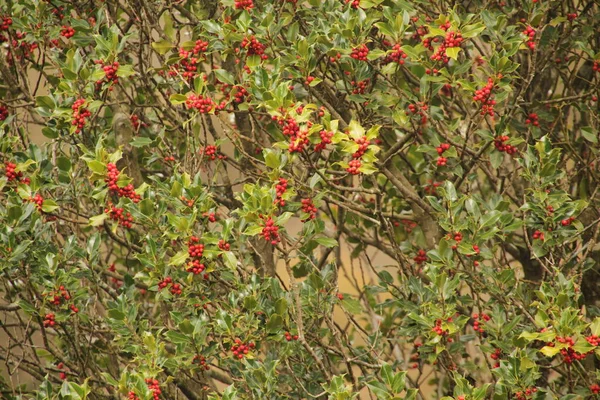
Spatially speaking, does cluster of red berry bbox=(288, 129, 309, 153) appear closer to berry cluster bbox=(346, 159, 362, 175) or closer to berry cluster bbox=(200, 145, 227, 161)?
berry cluster bbox=(346, 159, 362, 175)

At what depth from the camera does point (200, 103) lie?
3.17 m

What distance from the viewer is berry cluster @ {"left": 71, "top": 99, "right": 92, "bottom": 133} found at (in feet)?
10.5

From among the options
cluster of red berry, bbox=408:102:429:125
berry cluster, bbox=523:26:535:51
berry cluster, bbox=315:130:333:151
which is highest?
berry cluster, bbox=523:26:535:51

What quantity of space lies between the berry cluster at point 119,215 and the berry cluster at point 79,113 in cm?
37

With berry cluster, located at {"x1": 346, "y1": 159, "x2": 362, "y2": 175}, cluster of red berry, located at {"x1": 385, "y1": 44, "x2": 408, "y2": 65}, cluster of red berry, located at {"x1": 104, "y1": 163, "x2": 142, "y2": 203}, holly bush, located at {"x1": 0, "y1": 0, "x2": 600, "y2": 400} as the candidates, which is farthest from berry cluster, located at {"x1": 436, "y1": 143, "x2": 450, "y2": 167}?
cluster of red berry, located at {"x1": 104, "y1": 163, "x2": 142, "y2": 203}

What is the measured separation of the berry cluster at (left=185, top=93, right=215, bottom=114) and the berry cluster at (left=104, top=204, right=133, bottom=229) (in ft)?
1.61

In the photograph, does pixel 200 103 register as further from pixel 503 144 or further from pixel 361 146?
pixel 503 144

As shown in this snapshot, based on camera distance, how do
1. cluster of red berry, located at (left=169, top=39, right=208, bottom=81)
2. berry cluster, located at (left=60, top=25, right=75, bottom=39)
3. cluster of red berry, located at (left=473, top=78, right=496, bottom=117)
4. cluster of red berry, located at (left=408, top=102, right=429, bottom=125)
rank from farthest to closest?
berry cluster, located at (left=60, top=25, right=75, bottom=39) → cluster of red berry, located at (left=169, top=39, right=208, bottom=81) → cluster of red berry, located at (left=408, top=102, right=429, bottom=125) → cluster of red berry, located at (left=473, top=78, right=496, bottom=117)

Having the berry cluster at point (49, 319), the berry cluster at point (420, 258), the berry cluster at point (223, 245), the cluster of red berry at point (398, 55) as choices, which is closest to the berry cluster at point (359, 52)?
the cluster of red berry at point (398, 55)

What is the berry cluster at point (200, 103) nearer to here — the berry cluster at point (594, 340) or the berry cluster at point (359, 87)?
the berry cluster at point (359, 87)

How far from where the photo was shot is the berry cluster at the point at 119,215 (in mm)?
3059

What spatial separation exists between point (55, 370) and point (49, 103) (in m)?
1.14

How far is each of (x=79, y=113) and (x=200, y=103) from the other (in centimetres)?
49

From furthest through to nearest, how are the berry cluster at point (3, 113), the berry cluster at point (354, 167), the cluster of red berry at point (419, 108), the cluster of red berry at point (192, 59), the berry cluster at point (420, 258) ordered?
the berry cluster at point (420, 258) < the berry cluster at point (3, 113) < the cluster of red berry at point (192, 59) < the cluster of red berry at point (419, 108) < the berry cluster at point (354, 167)
